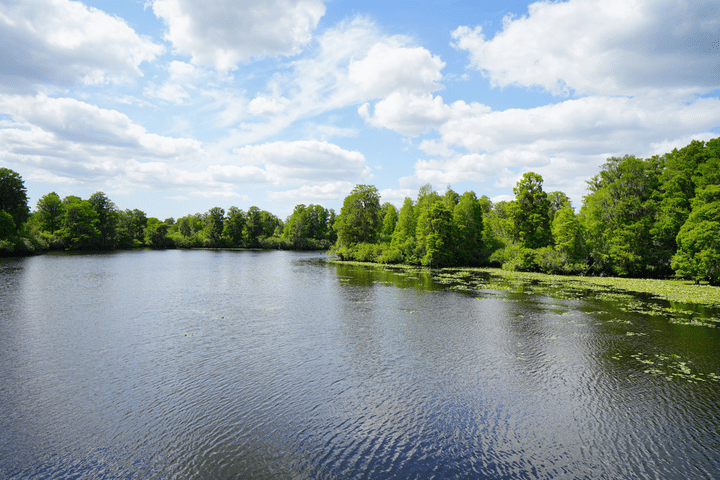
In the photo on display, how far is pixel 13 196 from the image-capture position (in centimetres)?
8362

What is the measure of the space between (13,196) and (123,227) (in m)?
51.1

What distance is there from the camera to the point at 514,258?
219ft

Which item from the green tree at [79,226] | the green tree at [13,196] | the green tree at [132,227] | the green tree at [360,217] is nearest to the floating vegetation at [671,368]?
the green tree at [360,217]

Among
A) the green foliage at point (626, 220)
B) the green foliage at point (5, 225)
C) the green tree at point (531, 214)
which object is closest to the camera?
the green foliage at point (626, 220)

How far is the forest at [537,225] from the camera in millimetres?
47625

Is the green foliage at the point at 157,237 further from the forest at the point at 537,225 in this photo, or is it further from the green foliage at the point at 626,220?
the green foliage at the point at 626,220

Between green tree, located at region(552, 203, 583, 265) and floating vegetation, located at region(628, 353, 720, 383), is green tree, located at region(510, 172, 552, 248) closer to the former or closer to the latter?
green tree, located at region(552, 203, 583, 265)

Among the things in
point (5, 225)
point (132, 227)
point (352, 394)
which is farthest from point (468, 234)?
point (132, 227)

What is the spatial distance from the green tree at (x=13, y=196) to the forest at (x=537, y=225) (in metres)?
0.25

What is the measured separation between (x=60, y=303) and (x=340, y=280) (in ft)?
104

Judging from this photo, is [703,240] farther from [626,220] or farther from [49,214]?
[49,214]

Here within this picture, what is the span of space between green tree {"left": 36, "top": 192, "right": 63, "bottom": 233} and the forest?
0.87 feet

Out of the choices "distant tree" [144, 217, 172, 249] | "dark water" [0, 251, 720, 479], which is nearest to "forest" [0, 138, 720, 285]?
"distant tree" [144, 217, 172, 249]

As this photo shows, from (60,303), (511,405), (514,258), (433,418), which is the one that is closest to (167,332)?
(60,303)
